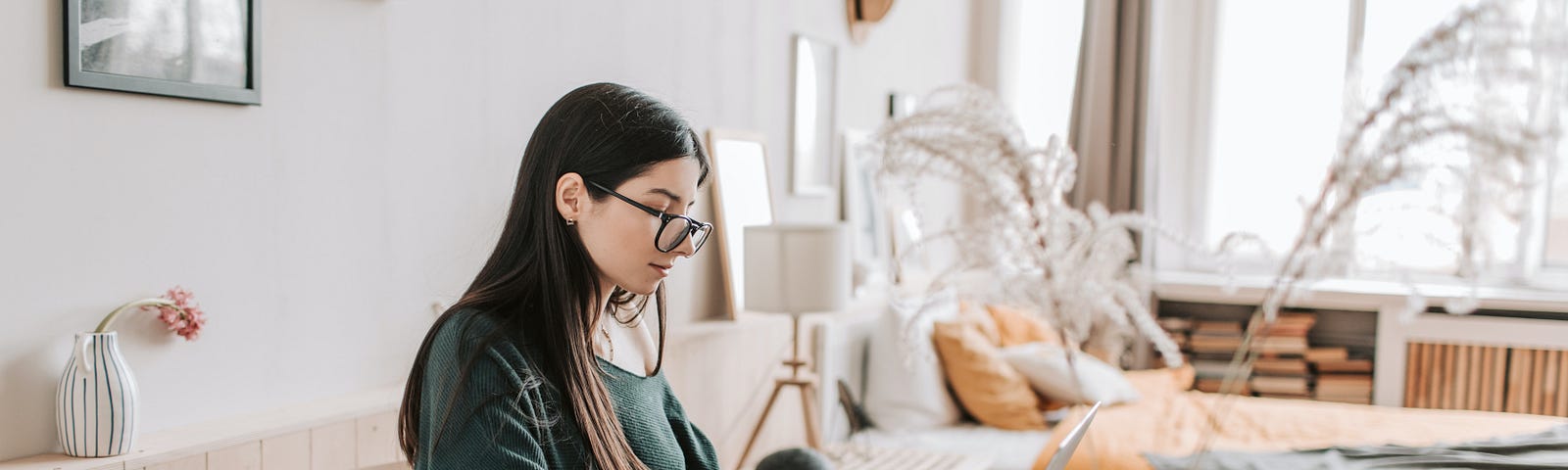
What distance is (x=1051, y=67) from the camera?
5641 millimetres

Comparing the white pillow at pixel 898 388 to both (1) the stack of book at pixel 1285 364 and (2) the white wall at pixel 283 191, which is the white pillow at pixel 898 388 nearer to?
(2) the white wall at pixel 283 191

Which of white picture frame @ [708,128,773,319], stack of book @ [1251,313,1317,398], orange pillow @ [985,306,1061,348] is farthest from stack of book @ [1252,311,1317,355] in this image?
white picture frame @ [708,128,773,319]

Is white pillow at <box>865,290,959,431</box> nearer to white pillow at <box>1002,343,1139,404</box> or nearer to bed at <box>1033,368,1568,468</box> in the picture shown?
white pillow at <box>1002,343,1139,404</box>

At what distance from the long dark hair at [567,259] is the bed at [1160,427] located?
6.09ft

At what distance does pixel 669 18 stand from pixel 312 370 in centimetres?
135

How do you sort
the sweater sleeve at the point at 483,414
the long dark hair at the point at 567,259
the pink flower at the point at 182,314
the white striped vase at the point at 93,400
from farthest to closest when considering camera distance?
the pink flower at the point at 182,314 < the white striped vase at the point at 93,400 < the long dark hair at the point at 567,259 < the sweater sleeve at the point at 483,414

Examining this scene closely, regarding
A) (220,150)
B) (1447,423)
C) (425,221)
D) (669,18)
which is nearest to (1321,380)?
(1447,423)

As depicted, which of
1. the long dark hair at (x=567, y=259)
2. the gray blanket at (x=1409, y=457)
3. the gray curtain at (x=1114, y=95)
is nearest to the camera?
the long dark hair at (x=567, y=259)

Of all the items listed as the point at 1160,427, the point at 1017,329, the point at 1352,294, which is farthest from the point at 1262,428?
the point at 1352,294

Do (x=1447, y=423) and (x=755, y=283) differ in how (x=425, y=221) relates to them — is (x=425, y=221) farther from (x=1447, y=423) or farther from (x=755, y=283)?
(x=1447, y=423)

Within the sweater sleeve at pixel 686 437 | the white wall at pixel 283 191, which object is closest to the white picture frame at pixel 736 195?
the white wall at pixel 283 191

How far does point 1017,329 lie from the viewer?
4242mm

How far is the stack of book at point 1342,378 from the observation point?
4945 mm

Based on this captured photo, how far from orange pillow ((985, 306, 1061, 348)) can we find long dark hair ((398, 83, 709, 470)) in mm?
3019
